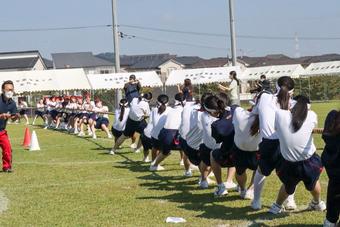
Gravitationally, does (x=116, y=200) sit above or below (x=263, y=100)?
below

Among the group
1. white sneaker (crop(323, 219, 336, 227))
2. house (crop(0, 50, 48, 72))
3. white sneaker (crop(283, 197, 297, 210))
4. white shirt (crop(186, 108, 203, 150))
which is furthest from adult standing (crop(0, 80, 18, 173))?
house (crop(0, 50, 48, 72))

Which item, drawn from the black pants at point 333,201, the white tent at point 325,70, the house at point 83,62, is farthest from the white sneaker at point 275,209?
the house at point 83,62

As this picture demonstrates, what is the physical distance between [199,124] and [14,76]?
35.7 metres

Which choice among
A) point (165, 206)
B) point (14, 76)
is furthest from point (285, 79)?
point (14, 76)

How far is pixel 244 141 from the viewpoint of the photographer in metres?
8.52

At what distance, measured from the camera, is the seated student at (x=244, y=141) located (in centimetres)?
840

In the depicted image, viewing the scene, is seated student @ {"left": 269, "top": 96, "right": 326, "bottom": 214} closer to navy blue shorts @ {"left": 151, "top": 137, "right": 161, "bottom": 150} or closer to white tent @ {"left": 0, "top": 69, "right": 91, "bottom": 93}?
navy blue shorts @ {"left": 151, "top": 137, "right": 161, "bottom": 150}

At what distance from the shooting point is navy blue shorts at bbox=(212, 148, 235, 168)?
29.5ft

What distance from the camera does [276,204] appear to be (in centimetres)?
780

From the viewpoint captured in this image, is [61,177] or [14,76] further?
[14,76]

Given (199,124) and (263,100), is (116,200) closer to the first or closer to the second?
(199,124)

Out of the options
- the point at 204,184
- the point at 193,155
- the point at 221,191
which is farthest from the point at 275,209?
the point at 193,155

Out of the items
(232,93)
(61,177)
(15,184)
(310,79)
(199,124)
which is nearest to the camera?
(199,124)

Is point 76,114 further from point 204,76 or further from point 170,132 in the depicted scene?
point 204,76
